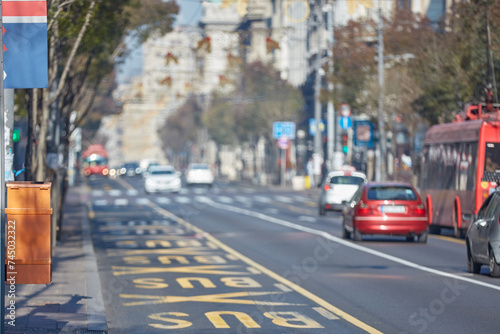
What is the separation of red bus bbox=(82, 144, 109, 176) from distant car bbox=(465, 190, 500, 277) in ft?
312

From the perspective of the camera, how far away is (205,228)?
32375mm

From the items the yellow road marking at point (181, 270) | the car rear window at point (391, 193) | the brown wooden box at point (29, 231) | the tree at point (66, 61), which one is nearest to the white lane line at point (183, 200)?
the tree at point (66, 61)

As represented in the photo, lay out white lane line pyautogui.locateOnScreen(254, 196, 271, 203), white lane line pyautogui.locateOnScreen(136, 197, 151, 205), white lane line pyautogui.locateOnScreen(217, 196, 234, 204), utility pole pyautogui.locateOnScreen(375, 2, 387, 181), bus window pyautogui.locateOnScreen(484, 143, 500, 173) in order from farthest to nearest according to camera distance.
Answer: white lane line pyautogui.locateOnScreen(254, 196, 271, 203) < white lane line pyautogui.locateOnScreen(217, 196, 234, 204) < white lane line pyautogui.locateOnScreen(136, 197, 151, 205) < utility pole pyautogui.locateOnScreen(375, 2, 387, 181) < bus window pyautogui.locateOnScreen(484, 143, 500, 173)

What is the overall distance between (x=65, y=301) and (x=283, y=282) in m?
4.14

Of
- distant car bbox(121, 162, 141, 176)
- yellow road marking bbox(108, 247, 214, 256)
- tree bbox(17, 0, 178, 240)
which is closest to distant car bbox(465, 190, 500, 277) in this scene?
yellow road marking bbox(108, 247, 214, 256)

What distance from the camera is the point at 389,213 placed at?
83.3ft

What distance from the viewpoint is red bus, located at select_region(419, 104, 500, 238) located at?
25.5 meters

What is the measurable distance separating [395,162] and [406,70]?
20.6 ft

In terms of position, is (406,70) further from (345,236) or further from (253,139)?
(253,139)

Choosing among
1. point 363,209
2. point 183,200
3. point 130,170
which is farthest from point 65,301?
point 130,170

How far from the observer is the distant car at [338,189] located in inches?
1554

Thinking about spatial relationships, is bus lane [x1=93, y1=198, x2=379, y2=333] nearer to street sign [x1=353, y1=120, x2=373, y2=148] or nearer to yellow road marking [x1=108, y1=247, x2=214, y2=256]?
yellow road marking [x1=108, y1=247, x2=214, y2=256]

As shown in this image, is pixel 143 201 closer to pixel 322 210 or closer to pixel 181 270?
pixel 322 210

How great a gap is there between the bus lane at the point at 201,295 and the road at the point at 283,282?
0.05 feet
